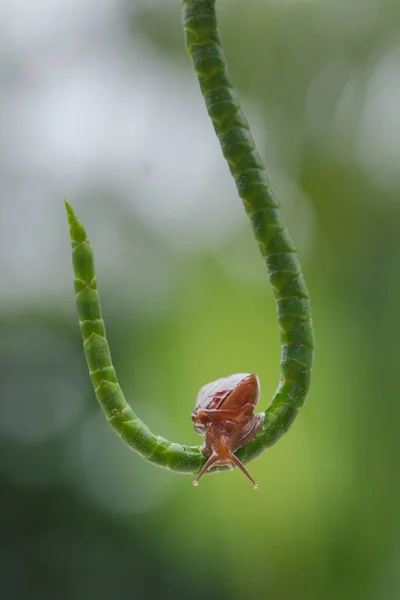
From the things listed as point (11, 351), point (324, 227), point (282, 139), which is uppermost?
point (282, 139)

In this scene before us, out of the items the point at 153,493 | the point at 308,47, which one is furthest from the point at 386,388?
the point at 308,47

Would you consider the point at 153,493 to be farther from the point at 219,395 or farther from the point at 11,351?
the point at 219,395

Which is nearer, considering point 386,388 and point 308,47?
point 386,388

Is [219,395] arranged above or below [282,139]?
below

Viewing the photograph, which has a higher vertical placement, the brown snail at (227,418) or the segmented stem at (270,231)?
the segmented stem at (270,231)

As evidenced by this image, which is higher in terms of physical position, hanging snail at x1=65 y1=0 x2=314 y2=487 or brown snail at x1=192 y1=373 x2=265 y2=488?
hanging snail at x1=65 y1=0 x2=314 y2=487

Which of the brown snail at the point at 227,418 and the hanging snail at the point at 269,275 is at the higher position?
the hanging snail at the point at 269,275

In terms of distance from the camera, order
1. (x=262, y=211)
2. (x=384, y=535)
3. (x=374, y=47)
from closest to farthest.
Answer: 1. (x=262, y=211)
2. (x=384, y=535)
3. (x=374, y=47)

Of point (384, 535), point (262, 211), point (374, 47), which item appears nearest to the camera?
point (262, 211)
